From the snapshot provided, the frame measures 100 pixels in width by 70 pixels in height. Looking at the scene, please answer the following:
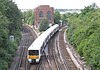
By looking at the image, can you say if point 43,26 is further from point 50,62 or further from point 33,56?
point 33,56

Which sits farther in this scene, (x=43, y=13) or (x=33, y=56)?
(x=43, y=13)

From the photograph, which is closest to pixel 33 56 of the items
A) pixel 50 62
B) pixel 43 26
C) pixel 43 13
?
pixel 50 62

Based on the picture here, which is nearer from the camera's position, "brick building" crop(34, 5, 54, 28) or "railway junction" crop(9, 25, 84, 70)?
"railway junction" crop(9, 25, 84, 70)

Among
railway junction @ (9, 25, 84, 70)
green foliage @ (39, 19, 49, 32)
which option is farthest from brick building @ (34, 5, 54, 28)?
railway junction @ (9, 25, 84, 70)

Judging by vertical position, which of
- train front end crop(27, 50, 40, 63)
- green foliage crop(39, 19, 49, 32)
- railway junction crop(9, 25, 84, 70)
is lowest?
green foliage crop(39, 19, 49, 32)

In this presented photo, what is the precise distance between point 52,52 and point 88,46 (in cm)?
1163

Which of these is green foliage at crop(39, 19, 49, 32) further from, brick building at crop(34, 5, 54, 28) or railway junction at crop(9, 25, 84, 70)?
railway junction at crop(9, 25, 84, 70)

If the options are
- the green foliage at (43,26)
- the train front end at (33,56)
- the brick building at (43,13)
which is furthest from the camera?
the brick building at (43,13)

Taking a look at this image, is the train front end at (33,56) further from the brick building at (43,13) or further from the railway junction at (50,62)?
the brick building at (43,13)

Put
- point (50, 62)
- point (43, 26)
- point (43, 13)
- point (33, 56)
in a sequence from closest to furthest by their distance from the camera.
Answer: point (33, 56) < point (50, 62) < point (43, 26) < point (43, 13)

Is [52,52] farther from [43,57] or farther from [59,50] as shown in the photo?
[43,57]

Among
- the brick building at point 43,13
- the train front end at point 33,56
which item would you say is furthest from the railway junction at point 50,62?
the brick building at point 43,13

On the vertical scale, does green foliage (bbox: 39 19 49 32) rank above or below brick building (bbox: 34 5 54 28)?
below

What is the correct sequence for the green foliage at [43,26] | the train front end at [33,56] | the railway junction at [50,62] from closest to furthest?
the railway junction at [50,62], the train front end at [33,56], the green foliage at [43,26]
